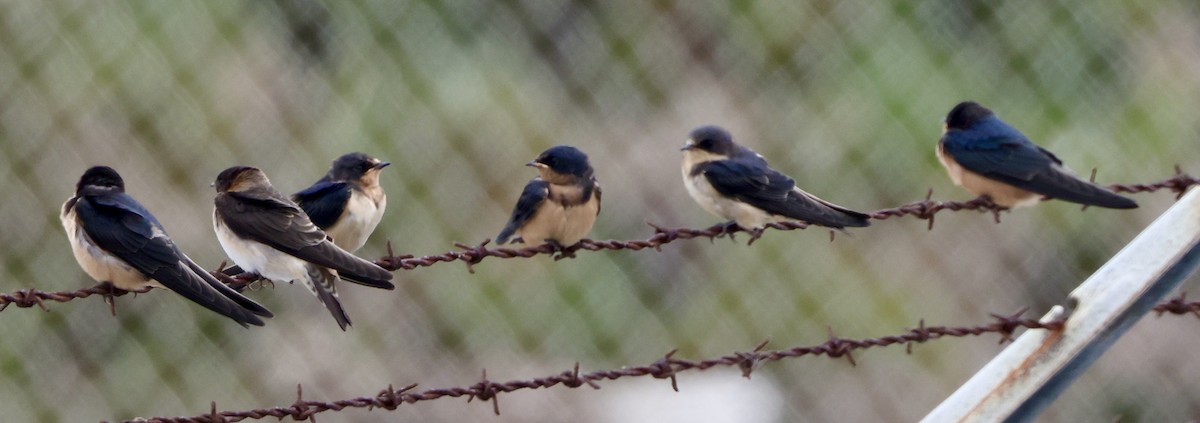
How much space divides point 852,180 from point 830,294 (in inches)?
20.9

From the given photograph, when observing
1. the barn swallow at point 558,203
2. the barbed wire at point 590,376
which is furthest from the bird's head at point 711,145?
the barbed wire at point 590,376

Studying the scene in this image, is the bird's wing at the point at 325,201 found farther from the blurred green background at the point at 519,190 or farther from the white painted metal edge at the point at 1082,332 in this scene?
the white painted metal edge at the point at 1082,332

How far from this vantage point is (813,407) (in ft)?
20.3

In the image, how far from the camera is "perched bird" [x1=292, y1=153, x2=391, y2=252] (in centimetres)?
442

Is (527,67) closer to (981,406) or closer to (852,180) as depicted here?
(852,180)

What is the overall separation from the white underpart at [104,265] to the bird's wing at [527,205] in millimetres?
933

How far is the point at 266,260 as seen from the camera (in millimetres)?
3959

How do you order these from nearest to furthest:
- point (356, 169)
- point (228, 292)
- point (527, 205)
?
point (228, 292), point (527, 205), point (356, 169)

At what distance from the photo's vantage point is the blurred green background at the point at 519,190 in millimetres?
6168

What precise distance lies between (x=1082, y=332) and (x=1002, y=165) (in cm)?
138

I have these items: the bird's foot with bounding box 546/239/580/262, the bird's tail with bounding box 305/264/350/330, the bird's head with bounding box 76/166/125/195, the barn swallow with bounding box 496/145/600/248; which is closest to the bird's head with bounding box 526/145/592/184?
the barn swallow with bounding box 496/145/600/248

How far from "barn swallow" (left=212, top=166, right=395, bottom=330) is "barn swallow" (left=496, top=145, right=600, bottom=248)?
0.55 metres

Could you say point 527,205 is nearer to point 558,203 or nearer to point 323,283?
point 558,203

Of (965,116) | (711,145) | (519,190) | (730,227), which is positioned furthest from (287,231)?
(519,190)
